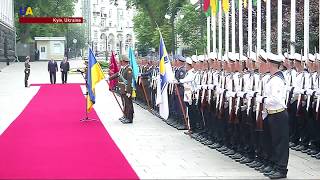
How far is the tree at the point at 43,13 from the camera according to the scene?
74625mm

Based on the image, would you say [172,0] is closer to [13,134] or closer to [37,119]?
[37,119]

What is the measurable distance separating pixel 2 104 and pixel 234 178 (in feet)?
52.6

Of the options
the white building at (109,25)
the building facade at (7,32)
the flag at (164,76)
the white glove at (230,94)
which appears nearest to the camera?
the white glove at (230,94)

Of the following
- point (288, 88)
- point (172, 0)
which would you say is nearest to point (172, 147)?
point (288, 88)

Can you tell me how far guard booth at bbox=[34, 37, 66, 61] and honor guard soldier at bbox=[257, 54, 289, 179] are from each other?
202ft

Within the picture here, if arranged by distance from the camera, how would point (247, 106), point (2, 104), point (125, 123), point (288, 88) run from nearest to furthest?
point (247, 106)
point (288, 88)
point (125, 123)
point (2, 104)

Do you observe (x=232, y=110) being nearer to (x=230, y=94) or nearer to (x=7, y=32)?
A: (x=230, y=94)

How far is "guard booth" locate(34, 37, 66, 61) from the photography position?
7000 centimetres

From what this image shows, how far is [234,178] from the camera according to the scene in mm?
9086

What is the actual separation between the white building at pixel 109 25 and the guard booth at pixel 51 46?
6665 centimetres

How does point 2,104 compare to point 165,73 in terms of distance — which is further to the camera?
point 2,104

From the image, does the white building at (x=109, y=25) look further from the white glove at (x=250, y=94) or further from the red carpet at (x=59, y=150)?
the white glove at (x=250, y=94)

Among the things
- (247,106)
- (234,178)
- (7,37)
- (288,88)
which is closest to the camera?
(234,178)

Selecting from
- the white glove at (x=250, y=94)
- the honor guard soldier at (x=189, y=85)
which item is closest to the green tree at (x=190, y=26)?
the honor guard soldier at (x=189, y=85)
